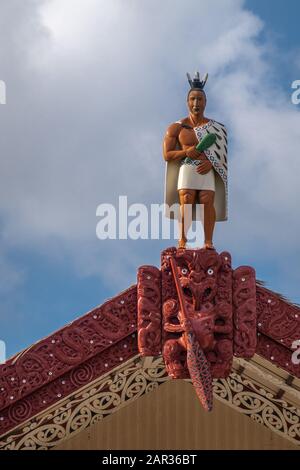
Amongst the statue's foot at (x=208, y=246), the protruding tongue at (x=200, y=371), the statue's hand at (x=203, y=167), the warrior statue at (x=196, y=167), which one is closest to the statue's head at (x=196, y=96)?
the warrior statue at (x=196, y=167)

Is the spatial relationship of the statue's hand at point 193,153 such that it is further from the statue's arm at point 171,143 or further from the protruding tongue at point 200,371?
the protruding tongue at point 200,371

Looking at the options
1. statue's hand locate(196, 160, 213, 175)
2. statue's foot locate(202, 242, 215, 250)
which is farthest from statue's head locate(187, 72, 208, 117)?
statue's foot locate(202, 242, 215, 250)

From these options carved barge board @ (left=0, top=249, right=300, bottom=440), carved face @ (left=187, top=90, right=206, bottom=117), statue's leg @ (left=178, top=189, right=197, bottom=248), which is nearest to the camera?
carved barge board @ (left=0, top=249, right=300, bottom=440)

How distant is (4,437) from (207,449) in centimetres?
222

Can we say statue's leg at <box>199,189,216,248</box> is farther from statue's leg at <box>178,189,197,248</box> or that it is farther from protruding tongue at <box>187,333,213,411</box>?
protruding tongue at <box>187,333,213,411</box>

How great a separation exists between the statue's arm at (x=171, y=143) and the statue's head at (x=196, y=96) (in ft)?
0.77

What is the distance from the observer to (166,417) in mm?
9953

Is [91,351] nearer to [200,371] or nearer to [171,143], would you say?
[200,371]

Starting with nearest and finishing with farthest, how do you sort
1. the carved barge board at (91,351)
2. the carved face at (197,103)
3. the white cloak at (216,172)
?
the carved barge board at (91,351)
the white cloak at (216,172)
the carved face at (197,103)

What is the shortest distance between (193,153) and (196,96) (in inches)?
24.2

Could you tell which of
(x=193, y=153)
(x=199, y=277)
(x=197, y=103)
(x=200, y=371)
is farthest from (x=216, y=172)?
(x=200, y=371)

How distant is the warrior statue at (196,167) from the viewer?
29.8 feet

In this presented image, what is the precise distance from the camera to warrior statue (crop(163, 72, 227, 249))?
9.07 meters

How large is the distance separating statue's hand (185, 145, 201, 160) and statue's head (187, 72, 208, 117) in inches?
16.1
